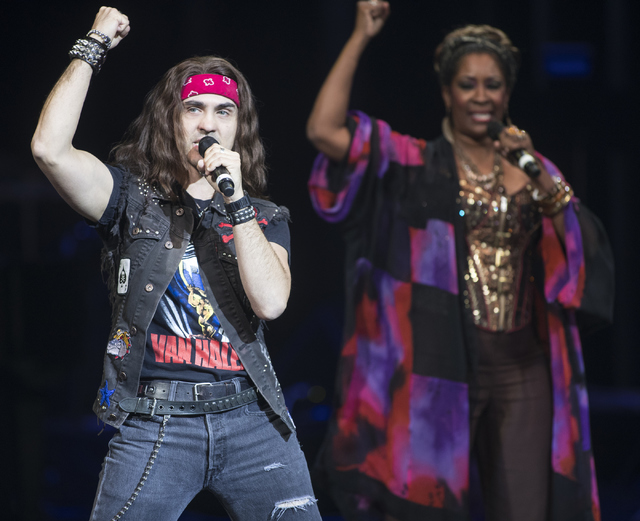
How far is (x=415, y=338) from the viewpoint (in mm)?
2615

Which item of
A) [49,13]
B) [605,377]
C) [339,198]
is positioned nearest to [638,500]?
[605,377]

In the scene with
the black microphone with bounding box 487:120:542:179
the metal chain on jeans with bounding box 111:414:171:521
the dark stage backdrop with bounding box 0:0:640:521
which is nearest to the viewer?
the metal chain on jeans with bounding box 111:414:171:521

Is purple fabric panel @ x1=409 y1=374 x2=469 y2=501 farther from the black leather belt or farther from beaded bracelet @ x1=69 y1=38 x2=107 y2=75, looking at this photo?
beaded bracelet @ x1=69 y1=38 x2=107 y2=75

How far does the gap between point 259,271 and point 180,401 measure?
1.07 ft

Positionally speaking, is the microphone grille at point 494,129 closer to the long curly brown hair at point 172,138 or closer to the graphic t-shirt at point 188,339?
the long curly brown hair at point 172,138

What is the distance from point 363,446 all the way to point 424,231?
82cm

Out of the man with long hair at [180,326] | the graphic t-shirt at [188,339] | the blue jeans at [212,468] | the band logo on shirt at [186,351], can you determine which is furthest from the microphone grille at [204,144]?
the blue jeans at [212,468]

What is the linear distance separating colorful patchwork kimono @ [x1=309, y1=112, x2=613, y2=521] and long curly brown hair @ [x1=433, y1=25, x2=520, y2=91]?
0.42 meters

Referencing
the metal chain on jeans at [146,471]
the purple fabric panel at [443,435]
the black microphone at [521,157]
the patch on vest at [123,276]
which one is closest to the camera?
the metal chain on jeans at [146,471]

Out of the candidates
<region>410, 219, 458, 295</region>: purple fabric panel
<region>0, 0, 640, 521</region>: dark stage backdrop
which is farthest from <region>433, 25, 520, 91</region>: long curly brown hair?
<region>0, 0, 640, 521</region>: dark stage backdrop

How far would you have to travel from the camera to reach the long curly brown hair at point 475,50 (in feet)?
9.30

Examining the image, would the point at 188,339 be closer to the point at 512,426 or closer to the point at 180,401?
the point at 180,401

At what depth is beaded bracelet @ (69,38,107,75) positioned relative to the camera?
5.15 ft

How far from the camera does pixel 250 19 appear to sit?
404 cm
